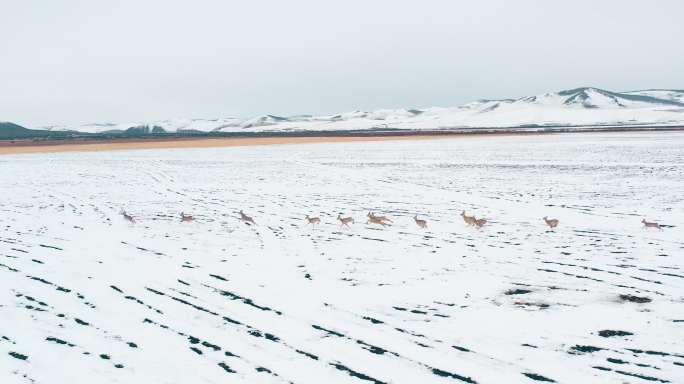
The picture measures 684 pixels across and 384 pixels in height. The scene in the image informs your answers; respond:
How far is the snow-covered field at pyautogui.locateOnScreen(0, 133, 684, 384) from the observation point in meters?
5.70

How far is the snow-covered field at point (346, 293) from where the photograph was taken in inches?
224

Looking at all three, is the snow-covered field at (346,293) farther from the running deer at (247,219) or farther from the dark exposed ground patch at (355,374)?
the running deer at (247,219)

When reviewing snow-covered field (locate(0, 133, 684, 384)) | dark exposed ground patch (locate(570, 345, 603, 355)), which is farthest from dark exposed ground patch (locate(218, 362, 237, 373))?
dark exposed ground patch (locate(570, 345, 603, 355))

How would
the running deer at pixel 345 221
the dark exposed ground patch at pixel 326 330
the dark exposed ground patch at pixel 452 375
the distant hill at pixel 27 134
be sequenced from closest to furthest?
the dark exposed ground patch at pixel 452 375 < the dark exposed ground patch at pixel 326 330 < the running deer at pixel 345 221 < the distant hill at pixel 27 134

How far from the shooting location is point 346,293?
7.99m

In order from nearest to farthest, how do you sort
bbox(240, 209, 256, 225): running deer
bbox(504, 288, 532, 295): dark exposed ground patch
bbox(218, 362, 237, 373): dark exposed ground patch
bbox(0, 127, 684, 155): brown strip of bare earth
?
bbox(218, 362, 237, 373): dark exposed ground patch
bbox(504, 288, 532, 295): dark exposed ground patch
bbox(240, 209, 256, 225): running deer
bbox(0, 127, 684, 155): brown strip of bare earth

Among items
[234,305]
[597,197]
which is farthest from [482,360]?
[597,197]

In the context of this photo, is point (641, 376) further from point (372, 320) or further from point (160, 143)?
point (160, 143)

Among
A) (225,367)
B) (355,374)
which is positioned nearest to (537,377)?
(355,374)

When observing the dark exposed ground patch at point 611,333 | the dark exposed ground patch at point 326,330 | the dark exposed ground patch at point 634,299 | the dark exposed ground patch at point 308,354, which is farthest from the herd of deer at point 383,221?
the dark exposed ground patch at point 308,354

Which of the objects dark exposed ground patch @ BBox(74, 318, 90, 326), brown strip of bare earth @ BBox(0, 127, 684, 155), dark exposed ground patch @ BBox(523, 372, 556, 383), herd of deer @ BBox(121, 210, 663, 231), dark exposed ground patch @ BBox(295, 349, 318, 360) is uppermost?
brown strip of bare earth @ BBox(0, 127, 684, 155)

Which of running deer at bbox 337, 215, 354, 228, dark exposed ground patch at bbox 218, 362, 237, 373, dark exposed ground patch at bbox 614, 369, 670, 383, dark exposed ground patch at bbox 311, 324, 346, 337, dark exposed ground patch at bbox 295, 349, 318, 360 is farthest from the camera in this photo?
running deer at bbox 337, 215, 354, 228

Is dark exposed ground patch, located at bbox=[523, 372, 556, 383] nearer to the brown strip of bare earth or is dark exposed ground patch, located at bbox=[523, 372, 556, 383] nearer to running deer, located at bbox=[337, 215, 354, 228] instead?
running deer, located at bbox=[337, 215, 354, 228]

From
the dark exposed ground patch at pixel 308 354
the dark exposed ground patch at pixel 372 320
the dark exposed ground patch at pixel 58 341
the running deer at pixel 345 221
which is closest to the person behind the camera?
the dark exposed ground patch at pixel 308 354
